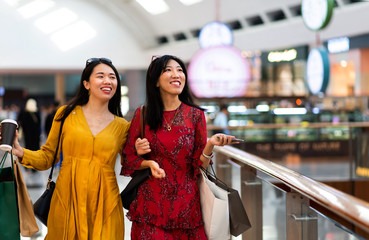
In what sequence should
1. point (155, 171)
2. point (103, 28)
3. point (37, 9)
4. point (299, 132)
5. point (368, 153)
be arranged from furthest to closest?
point (103, 28)
point (37, 9)
point (299, 132)
point (368, 153)
point (155, 171)

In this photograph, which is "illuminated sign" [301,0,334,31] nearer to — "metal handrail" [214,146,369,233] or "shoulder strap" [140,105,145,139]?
"metal handrail" [214,146,369,233]

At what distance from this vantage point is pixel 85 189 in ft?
8.17

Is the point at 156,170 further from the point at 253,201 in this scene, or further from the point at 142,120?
the point at 253,201

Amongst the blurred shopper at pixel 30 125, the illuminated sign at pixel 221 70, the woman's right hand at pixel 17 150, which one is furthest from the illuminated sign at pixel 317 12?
the woman's right hand at pixel 17 150

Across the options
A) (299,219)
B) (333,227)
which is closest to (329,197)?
Answer: (333,227)

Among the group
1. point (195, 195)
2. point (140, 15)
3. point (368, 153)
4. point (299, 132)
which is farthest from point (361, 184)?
point (140, 15)

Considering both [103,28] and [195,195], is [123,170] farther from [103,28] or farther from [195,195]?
[103,28]

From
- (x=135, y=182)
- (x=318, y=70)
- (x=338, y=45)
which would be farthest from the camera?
(x=338, y=45)

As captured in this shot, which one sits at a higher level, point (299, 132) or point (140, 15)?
point (140, 15)

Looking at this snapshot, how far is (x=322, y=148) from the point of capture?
11.6 m

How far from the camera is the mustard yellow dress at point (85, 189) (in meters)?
2.49

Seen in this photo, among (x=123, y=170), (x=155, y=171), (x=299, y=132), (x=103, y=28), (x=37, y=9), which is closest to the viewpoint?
(x=155, y=171)

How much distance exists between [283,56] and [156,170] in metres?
17.0

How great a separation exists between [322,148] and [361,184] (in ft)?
13.1
